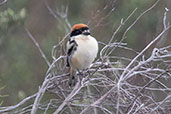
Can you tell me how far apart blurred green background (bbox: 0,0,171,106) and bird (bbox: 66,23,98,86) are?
7.34 ft

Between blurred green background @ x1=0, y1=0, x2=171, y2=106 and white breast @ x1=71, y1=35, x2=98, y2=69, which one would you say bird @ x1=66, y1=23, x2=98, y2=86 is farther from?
blurred green background @ x1=0, y1=0, x2=171, y2=106

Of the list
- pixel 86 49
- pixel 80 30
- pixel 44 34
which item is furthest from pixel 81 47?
pixel 44 34

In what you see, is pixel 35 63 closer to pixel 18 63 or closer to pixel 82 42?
pixel 18 63

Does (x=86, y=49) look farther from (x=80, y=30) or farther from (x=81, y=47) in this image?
(x=80, y=30)

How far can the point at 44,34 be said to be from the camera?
7879 mm

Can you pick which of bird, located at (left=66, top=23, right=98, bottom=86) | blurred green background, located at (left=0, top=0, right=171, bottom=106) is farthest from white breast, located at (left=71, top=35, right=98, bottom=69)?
blurred green background, located at (left=0, top=0, right=171, bottom=106)

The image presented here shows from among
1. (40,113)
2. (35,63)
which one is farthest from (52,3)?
(40,113)

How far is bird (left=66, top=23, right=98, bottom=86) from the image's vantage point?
3.70 meters

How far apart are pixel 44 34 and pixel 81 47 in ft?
13.8

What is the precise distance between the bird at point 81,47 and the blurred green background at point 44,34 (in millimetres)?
2238

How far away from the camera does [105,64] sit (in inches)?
123

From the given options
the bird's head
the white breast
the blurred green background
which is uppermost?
the bird's head

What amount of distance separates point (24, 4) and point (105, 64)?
16.7ft

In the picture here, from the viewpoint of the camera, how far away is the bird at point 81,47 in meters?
3.70
